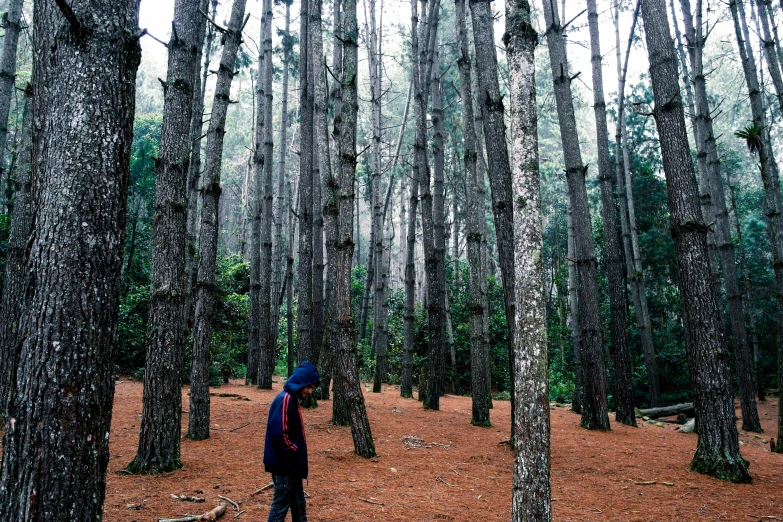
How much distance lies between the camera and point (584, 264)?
9.29m

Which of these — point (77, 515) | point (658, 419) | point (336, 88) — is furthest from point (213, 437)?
point (658, 419)

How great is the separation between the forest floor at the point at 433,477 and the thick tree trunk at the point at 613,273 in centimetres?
A: 106

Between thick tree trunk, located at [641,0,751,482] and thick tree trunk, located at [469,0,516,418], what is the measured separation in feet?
7.08

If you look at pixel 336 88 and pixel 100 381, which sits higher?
pixel 336 88

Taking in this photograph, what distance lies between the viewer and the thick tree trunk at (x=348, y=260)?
630 cm

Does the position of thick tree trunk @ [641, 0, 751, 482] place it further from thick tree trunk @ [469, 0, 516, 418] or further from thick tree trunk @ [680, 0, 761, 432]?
thick tree trunk @ [680, 0, 761, 432]

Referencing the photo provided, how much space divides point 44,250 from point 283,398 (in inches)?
81.0

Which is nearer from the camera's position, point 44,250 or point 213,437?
point 44,250

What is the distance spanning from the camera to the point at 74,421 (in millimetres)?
2492

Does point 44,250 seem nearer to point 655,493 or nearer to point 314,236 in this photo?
point 655,493

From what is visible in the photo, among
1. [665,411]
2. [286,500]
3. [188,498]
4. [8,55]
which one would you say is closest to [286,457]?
[286,500]

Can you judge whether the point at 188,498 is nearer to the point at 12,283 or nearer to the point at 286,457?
the point at 286,457

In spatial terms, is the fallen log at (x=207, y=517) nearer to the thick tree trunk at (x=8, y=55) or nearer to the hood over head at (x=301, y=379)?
the hood over head at (x=301, y=379)

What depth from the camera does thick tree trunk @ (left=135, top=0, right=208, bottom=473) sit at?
5.27 meters
